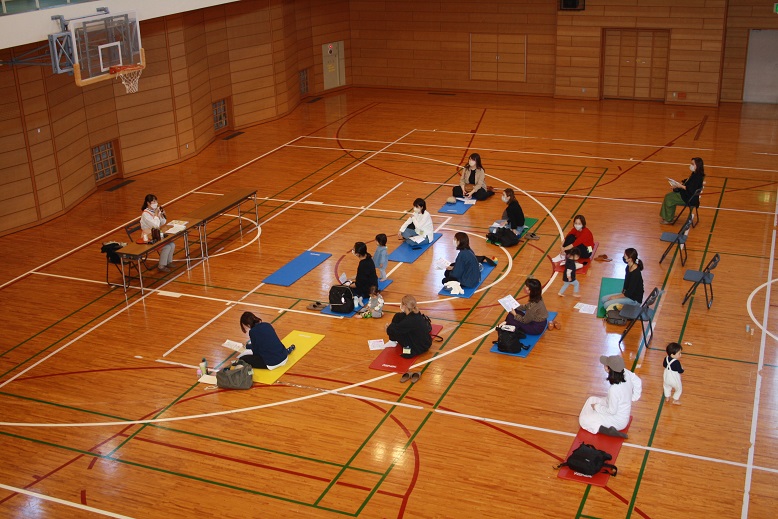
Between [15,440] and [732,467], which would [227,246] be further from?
[732,467]

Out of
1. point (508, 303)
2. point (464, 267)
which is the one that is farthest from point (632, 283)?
point (464, 267)

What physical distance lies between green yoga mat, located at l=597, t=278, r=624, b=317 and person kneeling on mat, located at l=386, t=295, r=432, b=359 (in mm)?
3416

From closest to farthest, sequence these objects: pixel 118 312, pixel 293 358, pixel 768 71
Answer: pixel 293 358, pixel 118 312, pixel 768 71

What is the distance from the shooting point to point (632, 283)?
14.3m

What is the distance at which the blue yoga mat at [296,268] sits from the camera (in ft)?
54.5

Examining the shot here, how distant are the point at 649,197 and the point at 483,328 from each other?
8.15 m

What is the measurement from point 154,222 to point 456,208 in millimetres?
7306

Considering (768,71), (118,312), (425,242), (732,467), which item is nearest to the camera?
(732,467)

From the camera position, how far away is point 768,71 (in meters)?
29.2

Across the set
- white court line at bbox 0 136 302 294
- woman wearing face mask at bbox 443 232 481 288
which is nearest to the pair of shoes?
woman wearing face mask at bbox 443 232 481 288

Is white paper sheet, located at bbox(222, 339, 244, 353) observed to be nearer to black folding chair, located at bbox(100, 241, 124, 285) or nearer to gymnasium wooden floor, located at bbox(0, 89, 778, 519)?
gymnasium wooden floor, located at bbox(0, 89, 778, 519)

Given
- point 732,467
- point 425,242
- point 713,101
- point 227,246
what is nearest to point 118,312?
point 227,246

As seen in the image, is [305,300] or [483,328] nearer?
[483,328]

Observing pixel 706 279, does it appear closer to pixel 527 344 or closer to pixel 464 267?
pixel 527 344
